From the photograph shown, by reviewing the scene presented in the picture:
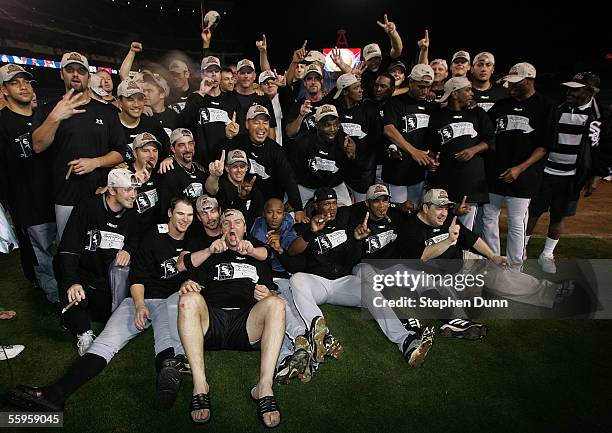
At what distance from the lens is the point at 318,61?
560 cm

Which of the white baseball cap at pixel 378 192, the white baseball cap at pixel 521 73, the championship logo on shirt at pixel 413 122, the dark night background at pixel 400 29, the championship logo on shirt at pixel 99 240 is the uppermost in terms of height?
the dark night background at pixel 400 29

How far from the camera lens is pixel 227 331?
3441 millimetres

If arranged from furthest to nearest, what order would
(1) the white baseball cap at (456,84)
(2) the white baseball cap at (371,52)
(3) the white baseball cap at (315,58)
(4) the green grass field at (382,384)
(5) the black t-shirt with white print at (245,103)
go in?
(2) the white baseball cap at (371,52), (3) the white baseball cap at (315,58), (5) the black t-shirt with white print at (245,103), (1) the white baseball cap at (456,84), (4) the green grass field at (382,384)

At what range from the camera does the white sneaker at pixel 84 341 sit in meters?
3.59

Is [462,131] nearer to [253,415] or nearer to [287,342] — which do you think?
[287,342]

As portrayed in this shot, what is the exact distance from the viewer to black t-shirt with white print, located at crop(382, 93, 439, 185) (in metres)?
4.91

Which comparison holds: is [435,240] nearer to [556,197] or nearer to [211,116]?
[556,197]

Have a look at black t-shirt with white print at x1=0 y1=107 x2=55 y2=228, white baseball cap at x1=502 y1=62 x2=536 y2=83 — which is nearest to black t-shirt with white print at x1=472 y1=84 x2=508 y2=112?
white baseball cap at x1=502 y1=62 x2=536 y2=83

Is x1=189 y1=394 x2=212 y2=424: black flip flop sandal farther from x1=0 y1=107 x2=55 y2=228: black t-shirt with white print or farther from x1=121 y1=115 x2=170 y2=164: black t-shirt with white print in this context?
x1=0 y1=107 x2=55 y2=228: black t-shirt with white print

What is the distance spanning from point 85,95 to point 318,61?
2.87 metres

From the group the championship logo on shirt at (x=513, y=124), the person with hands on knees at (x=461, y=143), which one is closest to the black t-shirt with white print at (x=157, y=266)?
the person with hands on knees at (x=461, y=143)

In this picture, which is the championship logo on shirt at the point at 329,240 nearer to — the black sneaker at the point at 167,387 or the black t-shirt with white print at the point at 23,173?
the black sneaker at the point at 167,387

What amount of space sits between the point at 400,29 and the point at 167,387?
19.1m

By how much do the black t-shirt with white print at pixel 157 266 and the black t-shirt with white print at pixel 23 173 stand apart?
1437 mm
